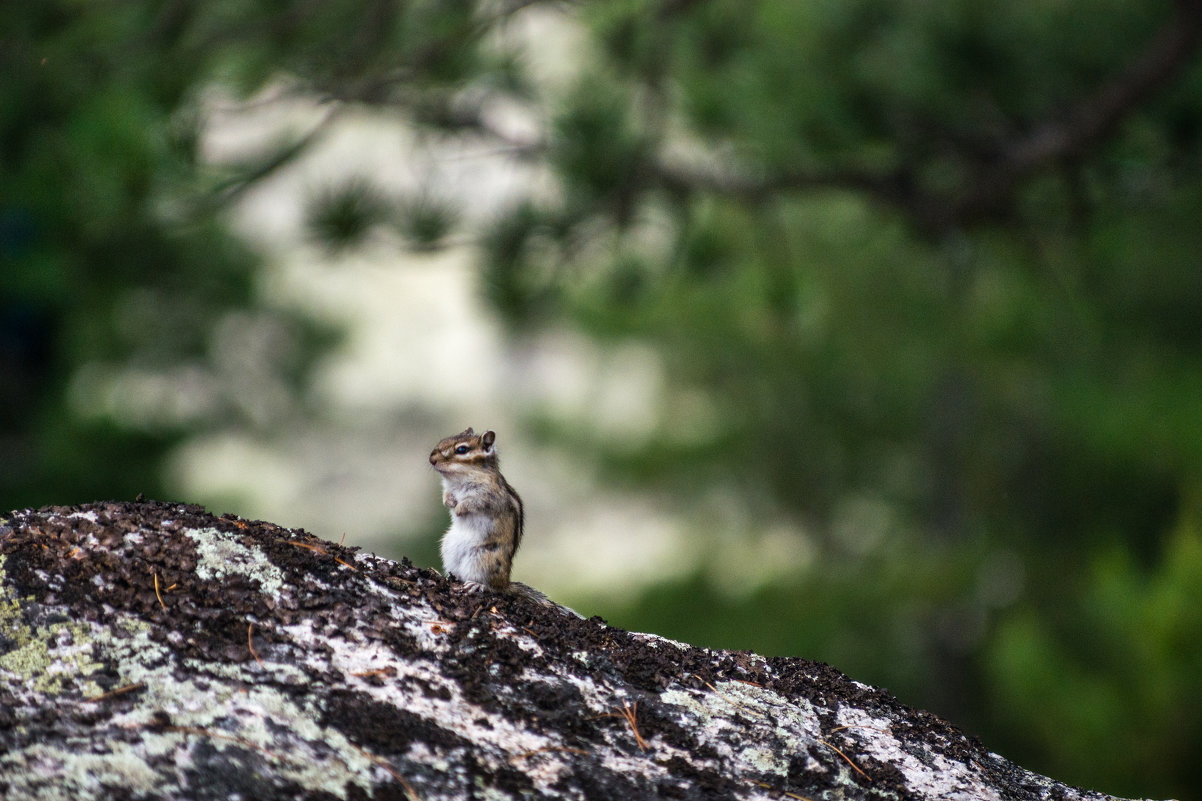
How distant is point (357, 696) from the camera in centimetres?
165

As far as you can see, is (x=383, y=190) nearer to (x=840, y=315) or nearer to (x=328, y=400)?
(x=840, y=315)

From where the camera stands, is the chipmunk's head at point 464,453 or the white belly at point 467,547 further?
the chipmunk's head at point 464,453

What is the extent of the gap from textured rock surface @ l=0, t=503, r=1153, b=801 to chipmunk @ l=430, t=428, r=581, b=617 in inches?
21.7

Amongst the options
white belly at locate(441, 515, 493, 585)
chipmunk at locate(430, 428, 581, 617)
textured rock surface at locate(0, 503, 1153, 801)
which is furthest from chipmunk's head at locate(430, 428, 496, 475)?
textured rock surface at locate(0, 503, 1153, 801)

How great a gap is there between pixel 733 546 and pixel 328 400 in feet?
15.9

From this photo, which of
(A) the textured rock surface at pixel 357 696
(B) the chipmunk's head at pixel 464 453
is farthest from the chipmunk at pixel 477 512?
(A) the textured rock surface at pixel 357 696

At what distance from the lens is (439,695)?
1.71 meters

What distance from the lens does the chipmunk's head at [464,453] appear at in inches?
113

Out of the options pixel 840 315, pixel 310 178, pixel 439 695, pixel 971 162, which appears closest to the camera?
pixel 439 695

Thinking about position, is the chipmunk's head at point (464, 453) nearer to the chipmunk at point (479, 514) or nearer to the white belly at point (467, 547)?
the chipmunk at point (479, 514)

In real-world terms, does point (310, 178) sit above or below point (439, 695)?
above

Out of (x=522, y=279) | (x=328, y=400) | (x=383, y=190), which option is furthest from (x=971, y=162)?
(x=328, y=400)

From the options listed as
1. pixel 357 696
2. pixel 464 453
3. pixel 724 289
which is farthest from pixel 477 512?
pixel 724 289

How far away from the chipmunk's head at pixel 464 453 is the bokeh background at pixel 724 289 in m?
1.46
